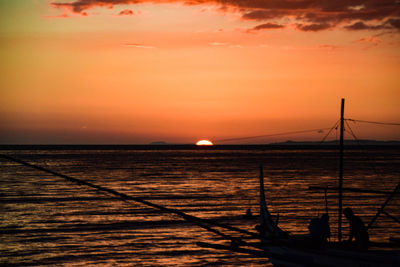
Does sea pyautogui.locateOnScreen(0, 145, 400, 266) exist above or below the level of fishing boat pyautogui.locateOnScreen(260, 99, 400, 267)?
below

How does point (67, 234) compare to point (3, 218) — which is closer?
point (67, 234)

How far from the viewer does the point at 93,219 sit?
3809cm

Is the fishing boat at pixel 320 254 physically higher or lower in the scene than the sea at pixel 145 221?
higher

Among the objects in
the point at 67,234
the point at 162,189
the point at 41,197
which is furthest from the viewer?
the point at 162,189

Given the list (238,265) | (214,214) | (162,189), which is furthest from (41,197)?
(238,265)

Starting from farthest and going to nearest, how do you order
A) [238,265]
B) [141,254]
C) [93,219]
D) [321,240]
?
[93,219] → [141,254] → [238,265] → [321,240]

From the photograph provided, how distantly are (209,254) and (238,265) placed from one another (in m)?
2.51

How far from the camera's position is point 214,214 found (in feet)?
134

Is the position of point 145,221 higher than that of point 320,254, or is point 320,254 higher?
point 320,254

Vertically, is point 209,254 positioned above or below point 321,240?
below

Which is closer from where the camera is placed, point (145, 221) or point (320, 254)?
point (320, 254)

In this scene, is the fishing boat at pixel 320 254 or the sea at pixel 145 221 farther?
the sea at pixel 145 221

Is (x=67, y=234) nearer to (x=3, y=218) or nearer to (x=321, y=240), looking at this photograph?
(x=3, y=218)

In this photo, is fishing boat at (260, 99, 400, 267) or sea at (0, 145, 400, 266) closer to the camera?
fishing boat at (260, 99, 400, 267)
